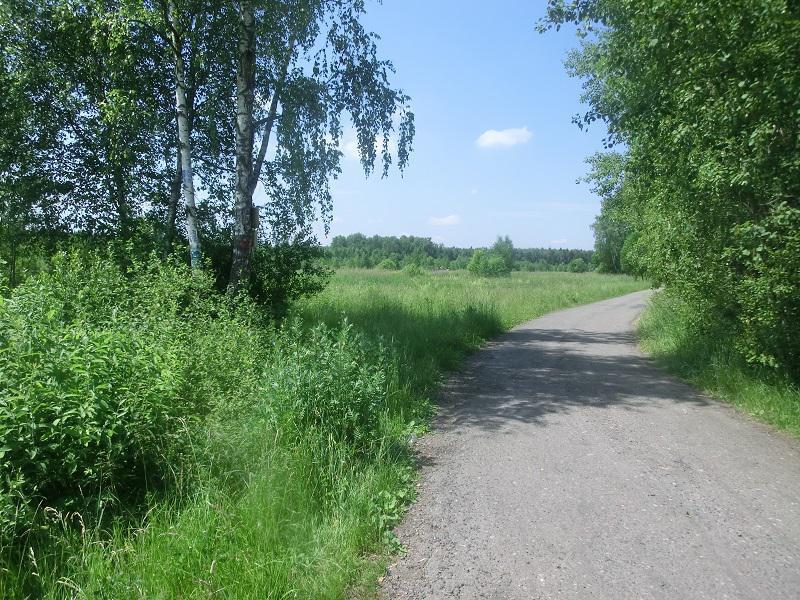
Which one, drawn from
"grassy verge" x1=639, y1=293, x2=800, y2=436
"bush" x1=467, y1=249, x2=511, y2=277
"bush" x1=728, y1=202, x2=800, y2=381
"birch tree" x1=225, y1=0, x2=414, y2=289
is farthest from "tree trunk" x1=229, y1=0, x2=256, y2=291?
"bush" x1=467, y1=249, x2=511, y2=277

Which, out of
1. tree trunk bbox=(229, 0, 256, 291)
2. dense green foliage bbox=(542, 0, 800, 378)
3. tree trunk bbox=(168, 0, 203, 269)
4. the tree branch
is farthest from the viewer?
the tree branch

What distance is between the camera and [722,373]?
8164 mm

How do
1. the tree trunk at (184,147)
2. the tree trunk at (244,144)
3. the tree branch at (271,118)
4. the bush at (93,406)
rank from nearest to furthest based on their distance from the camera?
1. the bush at (93,406)
2. the tree trunk at (184,147)
3. the tree trunk at (244,144)
4. the tree branch at (271,118)

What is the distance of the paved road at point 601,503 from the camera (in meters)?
3.32

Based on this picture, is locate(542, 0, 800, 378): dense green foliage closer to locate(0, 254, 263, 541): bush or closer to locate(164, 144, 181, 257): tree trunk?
locate(0, 254, 263, 541): bush

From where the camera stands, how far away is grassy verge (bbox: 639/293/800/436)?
6.57m

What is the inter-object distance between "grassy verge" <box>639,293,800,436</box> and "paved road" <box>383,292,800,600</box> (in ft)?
1.05

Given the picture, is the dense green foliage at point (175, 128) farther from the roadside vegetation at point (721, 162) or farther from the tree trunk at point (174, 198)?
the roadside vegetation at point (721, 162)

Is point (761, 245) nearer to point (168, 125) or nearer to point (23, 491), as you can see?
point (23, 491)

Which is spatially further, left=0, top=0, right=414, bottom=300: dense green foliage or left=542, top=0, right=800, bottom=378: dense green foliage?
left=0, top=0, right=414, bottom=300: dense green foliage

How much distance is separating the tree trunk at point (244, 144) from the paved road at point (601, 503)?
466 centimetres

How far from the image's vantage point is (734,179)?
6254mm

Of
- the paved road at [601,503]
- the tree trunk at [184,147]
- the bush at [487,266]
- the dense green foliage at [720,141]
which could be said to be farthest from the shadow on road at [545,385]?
the bush at [487,266]

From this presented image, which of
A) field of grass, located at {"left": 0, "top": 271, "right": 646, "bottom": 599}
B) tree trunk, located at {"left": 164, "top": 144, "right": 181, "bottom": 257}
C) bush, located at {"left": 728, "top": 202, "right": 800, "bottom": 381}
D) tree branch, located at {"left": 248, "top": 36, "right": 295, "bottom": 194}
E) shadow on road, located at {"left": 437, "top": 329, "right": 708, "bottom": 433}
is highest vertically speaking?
tree branch, located at {"left": 248, "top": 36, "right": 295, "bottom": 194}
